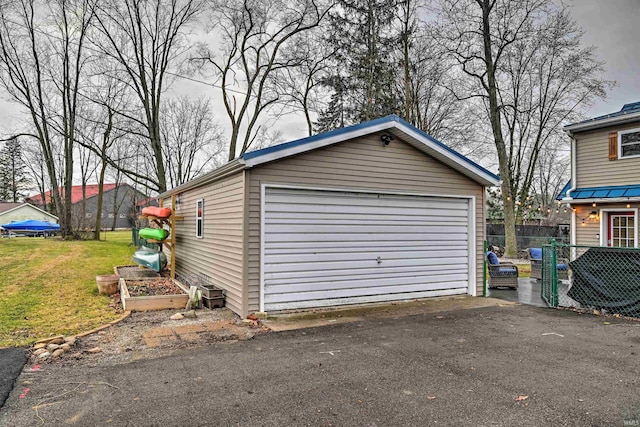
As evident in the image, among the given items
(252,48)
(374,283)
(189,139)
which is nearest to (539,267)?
(374,283)

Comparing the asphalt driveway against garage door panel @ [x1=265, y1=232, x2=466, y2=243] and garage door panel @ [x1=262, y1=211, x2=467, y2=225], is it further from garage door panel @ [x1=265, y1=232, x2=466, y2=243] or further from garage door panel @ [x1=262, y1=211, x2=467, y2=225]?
garage door panel @ [x1=262, y1=211, x2=467, y2=225]

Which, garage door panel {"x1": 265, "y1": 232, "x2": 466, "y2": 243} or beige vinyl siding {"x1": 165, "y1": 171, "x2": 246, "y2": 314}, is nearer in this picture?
beige vinyl siding {"x1": 165, "y1": 171, "x2": 246, "y2": 314}

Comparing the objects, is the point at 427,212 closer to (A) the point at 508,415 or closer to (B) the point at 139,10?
(A) the point at 508,415

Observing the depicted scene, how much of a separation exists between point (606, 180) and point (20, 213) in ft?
162

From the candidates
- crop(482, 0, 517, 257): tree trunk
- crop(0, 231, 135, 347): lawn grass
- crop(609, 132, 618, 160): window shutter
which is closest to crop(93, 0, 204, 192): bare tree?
crop(0, 231, 135, 347): lawn grass

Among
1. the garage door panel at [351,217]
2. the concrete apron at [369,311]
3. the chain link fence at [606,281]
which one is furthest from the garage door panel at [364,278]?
the chain link fence at [606,281]

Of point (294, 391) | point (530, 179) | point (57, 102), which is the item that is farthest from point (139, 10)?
point (530, 179)

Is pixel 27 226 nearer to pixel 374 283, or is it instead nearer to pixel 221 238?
pixel 221 238

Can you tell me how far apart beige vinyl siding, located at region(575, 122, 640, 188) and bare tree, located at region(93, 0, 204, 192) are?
1693 cm

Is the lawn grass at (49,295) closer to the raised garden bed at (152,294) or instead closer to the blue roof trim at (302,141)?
the raised garden bed at (152,294)

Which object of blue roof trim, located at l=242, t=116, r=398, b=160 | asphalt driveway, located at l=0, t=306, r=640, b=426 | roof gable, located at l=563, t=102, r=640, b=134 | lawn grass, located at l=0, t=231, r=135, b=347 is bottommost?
lawn grass, located at l=0, t=231, r=135, b=347

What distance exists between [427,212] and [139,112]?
58.9 feet

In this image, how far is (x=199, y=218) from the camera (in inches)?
374

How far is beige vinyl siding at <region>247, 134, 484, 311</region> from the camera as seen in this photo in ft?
21.7
